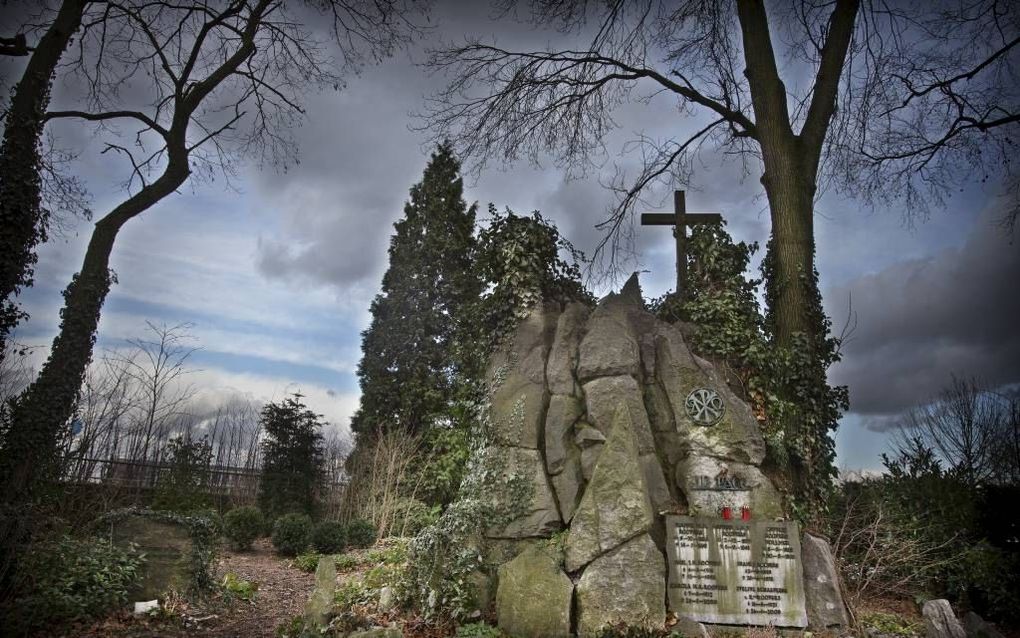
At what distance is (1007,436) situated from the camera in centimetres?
1573

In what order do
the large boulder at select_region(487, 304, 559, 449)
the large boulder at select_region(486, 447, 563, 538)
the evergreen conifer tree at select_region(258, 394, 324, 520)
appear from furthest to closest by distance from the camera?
the evergreen conifer tree at select_region(258, 394, 324, 520)
the large boulder at select_region(487, 304, 559, 449)
the large boulder at select_region(486, 447, 563, 538)

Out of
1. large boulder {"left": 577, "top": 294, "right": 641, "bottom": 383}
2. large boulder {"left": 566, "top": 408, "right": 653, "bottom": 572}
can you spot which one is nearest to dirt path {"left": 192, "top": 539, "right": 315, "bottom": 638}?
large boulder {"left": 566, "top": 408, "right": 653, "bottom": 572}

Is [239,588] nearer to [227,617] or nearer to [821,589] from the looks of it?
[227,617]

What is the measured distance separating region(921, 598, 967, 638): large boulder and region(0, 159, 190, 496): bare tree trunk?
491 inches

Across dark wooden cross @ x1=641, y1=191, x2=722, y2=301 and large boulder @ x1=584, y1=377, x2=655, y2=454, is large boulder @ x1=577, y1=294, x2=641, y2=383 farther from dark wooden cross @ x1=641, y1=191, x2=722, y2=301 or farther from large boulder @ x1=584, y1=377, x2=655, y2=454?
dark wooden cross @ x1=641, y1=191, x2=722, y2=301

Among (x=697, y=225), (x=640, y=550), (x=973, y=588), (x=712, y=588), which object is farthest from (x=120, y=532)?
(x=973, y=588)

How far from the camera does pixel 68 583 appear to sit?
698 cm

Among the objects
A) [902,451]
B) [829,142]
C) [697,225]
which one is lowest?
[902,451]

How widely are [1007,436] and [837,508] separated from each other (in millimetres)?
9214

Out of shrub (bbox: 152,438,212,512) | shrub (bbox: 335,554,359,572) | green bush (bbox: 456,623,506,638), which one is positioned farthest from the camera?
shrub (bbox: 152,438,212,512)

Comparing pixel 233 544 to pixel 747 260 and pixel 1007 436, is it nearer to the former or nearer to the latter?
pixel 747 260

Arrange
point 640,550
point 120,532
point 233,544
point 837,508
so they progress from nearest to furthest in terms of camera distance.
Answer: point 640,550
point 120,532
point 837,508
point 233,544

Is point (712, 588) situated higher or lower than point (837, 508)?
lower

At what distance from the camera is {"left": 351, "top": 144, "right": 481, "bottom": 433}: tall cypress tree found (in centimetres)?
1958
